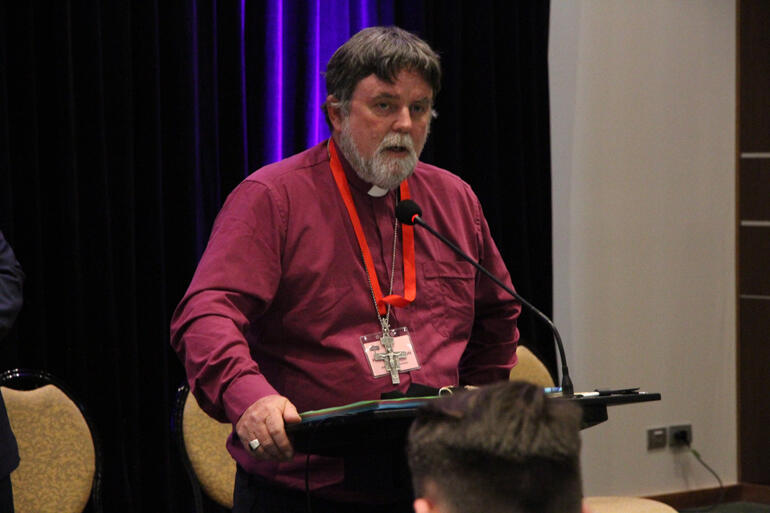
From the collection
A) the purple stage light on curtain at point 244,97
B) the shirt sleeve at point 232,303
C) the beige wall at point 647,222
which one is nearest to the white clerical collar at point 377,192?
the shirt sleeve at point 232,303

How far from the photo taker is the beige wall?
5621mm

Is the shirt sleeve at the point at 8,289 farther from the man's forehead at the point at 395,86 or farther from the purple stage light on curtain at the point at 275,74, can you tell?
the purple stage light on curtain at the point at 275,74

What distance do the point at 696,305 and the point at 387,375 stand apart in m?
4.08

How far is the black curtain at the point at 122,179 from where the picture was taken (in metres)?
3.88

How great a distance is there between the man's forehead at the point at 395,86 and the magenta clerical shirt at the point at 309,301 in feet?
0.65

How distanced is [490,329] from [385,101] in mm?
640

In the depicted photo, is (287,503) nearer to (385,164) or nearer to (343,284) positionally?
(343,284)

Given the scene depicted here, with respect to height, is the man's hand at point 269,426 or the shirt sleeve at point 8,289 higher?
the shirt sleeve at point 8,289

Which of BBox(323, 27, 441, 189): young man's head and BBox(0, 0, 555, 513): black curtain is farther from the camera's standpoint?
BBox(0, 0, 555, 513): black curtain

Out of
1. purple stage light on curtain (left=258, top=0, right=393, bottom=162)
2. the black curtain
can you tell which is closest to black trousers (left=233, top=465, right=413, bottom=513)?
the black curtain

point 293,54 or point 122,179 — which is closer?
point 122,179

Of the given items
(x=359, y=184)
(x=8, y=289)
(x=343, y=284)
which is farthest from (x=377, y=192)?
(x=8, y=289)

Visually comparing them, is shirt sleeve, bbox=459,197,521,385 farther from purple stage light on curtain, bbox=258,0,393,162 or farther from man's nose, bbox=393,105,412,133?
purple stage light on curtain, bbox=258,0,393,162

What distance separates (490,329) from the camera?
8.94 feet
